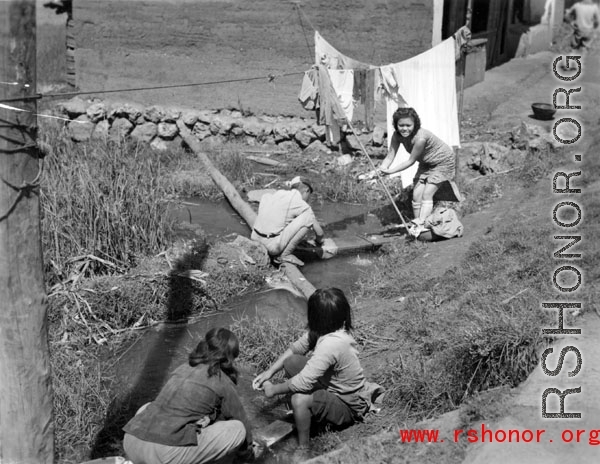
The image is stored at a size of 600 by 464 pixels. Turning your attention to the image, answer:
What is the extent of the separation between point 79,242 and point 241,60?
6.14 metres

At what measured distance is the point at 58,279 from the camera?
6355 mm

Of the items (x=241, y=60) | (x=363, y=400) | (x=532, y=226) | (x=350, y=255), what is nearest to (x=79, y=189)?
(x=350, y=255)

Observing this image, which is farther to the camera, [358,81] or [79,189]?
[358,81]

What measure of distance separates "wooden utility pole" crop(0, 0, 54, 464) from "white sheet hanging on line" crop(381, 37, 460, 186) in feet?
20.7

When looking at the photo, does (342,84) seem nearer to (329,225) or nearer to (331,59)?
(331,59)

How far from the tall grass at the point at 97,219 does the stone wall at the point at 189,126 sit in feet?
14.2

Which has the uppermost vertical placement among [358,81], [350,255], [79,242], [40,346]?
[358,81]

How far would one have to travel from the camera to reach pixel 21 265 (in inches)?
135

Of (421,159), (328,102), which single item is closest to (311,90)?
(328,102)

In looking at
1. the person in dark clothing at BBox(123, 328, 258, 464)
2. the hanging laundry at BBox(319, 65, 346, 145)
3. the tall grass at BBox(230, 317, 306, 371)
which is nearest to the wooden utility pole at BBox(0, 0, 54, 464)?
the person in dark clothing at BBox(123, 328, 258, 464)

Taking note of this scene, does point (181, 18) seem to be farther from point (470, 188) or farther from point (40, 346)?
point (40, 346)

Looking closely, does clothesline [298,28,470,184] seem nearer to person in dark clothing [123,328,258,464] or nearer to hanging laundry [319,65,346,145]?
hanging laundry [319,65,346,145]

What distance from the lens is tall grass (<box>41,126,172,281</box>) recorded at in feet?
21.4

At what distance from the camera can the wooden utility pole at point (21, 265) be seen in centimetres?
323
